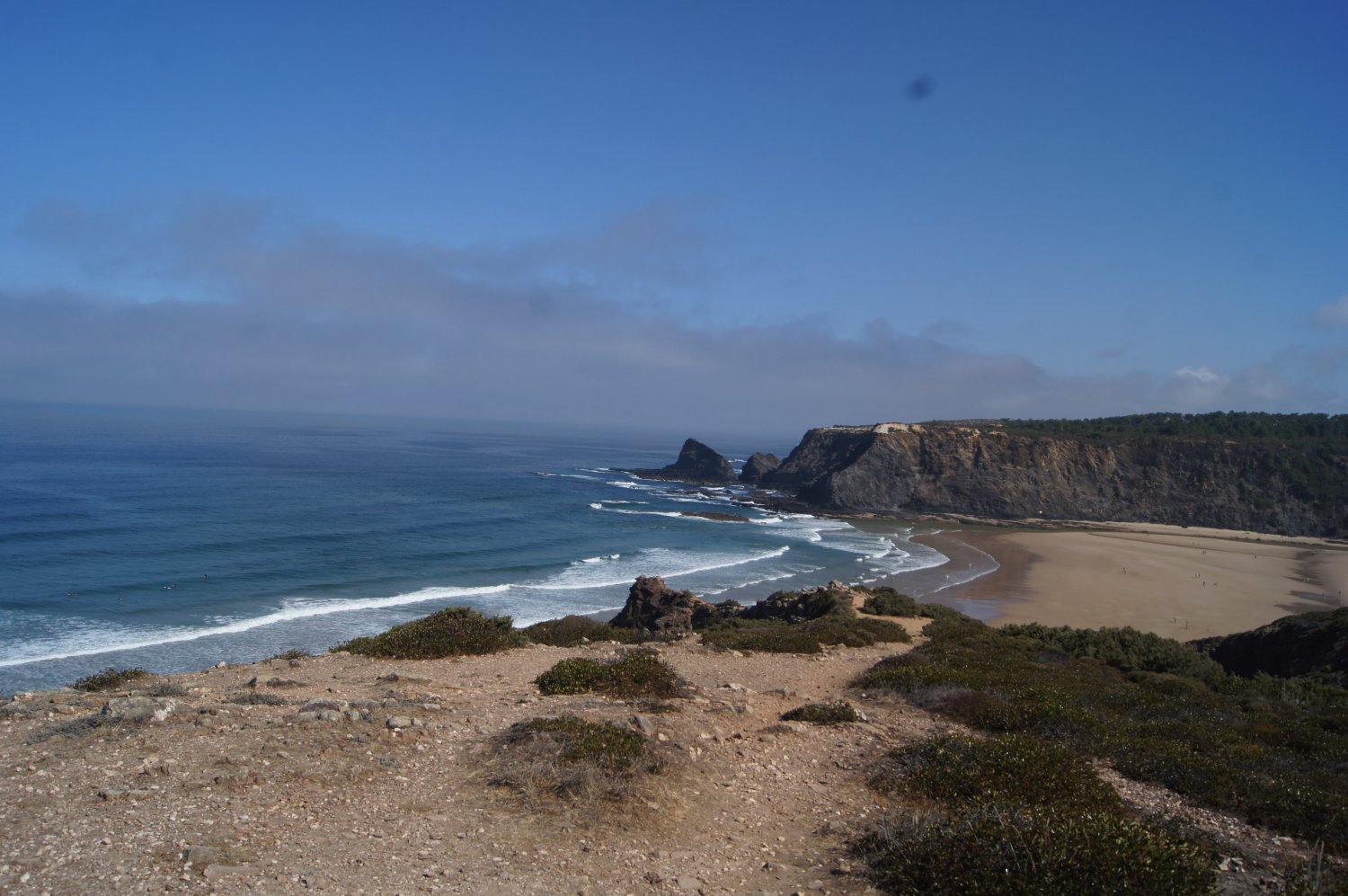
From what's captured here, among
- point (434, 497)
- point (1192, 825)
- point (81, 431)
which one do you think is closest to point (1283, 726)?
A: point (1192, 825)

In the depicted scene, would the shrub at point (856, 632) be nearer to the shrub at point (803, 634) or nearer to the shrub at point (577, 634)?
the shrub at point (803, 634)

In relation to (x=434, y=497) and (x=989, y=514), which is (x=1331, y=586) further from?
(x=434, y=497)

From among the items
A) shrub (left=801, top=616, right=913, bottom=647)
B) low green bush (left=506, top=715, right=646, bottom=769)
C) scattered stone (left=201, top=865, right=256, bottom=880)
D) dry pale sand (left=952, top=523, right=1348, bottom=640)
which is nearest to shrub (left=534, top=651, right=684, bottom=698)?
low green bush (left=506, top=715, right=646, bottom=769)

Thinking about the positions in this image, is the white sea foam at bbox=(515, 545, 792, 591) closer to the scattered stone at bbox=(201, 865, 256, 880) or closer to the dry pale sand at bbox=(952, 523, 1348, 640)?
the dry pale sand at bbox=(952, 523, 1348, 640)

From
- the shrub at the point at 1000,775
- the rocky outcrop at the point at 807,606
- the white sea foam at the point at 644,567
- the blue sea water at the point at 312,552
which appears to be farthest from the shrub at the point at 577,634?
the white sea foam at the point at 644,567

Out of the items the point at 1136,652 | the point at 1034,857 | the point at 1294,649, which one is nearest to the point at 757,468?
the point at 1294,649
